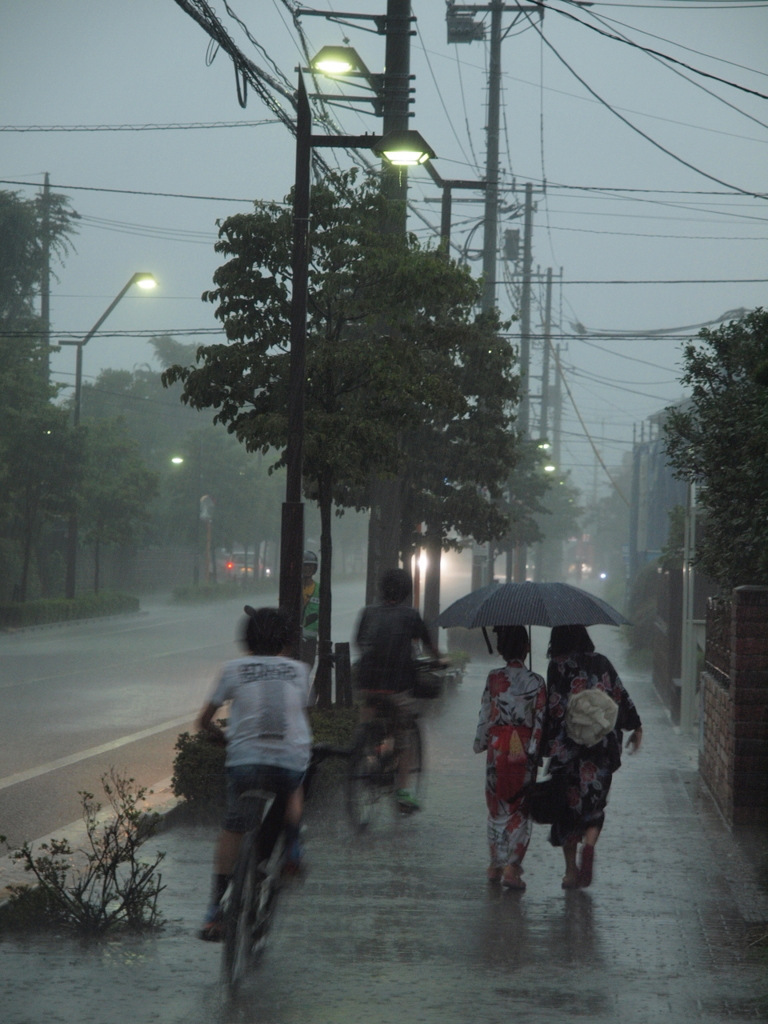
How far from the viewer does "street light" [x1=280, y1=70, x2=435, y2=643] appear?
11281 mm

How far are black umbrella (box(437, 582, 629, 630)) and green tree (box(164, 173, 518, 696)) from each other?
14.3 ft

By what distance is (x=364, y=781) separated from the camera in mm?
8984

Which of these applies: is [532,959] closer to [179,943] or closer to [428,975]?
[428,975]

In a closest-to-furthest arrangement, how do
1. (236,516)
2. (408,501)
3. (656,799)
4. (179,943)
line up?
(179,943), (656,799), (408,501), (236,516)

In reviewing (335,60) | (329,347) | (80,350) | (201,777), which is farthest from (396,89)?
(80,350)

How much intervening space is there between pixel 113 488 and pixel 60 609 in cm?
837

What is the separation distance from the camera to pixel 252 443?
1241 cm

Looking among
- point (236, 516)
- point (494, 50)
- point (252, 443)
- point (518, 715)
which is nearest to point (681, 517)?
point (494, 50)

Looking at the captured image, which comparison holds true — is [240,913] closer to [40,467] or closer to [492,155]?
[492,155]

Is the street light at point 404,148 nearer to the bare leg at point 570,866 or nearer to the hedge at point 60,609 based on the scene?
the bare leg at point 570,866

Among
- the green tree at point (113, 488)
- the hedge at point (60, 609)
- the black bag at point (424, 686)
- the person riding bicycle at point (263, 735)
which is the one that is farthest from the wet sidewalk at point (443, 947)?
the green tree at point (113, 488)

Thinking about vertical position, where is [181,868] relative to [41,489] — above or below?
below

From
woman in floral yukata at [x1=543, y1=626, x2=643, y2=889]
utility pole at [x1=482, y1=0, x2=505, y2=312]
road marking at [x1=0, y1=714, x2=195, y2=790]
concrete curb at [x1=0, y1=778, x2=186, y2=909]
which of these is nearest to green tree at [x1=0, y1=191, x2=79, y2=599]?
utility pole at [x1=482, y1=0, x2=505, y2=312]

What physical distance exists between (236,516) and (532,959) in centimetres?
6144
